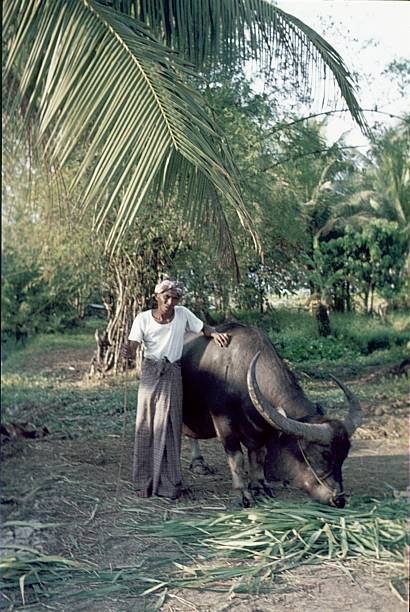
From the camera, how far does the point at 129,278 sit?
14.3 feet

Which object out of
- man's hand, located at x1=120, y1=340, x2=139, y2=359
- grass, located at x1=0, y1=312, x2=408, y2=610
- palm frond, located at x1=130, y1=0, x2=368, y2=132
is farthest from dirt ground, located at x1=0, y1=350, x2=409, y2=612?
palm frond, located at x1=130, y1=0, x2=368, y2=132

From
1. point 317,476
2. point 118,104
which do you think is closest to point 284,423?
point 317,476

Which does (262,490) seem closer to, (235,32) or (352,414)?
(352,414)

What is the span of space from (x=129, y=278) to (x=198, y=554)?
1.53m

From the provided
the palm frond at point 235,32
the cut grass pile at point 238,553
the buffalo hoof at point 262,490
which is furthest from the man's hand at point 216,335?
the palm frond at point 235,32

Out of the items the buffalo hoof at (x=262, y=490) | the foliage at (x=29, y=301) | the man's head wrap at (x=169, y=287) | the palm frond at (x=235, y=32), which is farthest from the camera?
the foliage at (x=29, y=301)

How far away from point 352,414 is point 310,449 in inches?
12.2

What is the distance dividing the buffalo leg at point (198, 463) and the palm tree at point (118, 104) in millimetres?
1238

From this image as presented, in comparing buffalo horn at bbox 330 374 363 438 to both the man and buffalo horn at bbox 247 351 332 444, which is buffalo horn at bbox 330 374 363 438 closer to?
buffalo horn at bbox 247 351 332 444

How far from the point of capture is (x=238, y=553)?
3.65m

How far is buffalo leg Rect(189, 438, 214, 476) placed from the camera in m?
4.20

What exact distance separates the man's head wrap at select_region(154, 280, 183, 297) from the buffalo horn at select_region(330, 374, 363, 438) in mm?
1003

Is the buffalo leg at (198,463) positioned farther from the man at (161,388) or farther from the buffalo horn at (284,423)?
the buffalo horn at (284,423)

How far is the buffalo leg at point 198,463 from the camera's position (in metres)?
4.20
